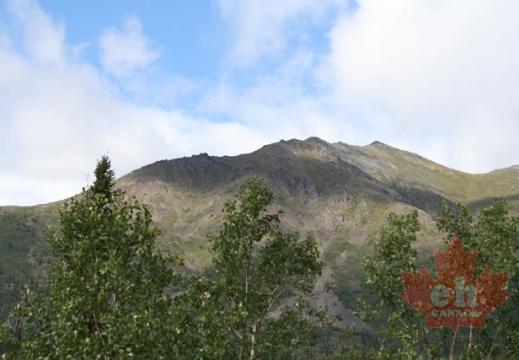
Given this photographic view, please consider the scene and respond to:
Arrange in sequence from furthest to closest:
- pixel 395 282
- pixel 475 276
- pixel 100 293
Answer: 1. pixel 475 276
2. pixel 395 282
3. pixel 100 293

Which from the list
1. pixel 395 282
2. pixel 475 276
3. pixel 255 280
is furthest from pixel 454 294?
pixel 255 280

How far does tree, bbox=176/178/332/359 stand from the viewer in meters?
24.5

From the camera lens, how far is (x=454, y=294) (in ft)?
83.9

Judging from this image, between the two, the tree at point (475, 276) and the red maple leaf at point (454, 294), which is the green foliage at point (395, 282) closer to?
the tree at point (475, 276)

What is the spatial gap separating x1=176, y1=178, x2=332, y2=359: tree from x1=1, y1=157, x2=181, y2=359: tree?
105 inches

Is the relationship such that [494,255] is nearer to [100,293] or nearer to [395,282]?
[395,282]

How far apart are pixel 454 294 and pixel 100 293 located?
18.8 metres

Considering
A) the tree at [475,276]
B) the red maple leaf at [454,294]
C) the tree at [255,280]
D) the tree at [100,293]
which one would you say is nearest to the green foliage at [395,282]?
the tree at [475,276]

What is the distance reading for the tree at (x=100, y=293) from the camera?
640 inches

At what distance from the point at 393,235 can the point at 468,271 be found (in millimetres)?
4622

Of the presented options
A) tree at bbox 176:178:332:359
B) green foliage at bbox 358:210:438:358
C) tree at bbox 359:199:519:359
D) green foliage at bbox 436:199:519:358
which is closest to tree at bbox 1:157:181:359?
tree at bbox 176:178:332:359

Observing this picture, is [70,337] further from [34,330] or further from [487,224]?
[487,224]

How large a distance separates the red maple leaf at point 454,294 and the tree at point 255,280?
22.5ft

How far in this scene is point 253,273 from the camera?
2927 cm
